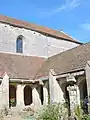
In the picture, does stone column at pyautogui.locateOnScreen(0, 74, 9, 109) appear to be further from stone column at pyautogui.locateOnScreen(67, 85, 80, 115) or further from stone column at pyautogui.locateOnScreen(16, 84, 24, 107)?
stone column at pyautogui.locateOnScreen(67, 85, 80, 115)

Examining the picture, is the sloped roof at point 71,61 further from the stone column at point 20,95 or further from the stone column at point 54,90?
the stone column at point 20,95

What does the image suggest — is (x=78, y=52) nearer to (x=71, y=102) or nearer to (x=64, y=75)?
(x=64, y=75)

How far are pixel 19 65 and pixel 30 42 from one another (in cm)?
929

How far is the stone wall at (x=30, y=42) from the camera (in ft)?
104

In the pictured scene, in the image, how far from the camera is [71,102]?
1905cm

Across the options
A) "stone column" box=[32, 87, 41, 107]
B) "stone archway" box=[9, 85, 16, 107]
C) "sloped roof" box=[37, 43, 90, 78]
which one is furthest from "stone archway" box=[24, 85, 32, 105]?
"sloped roof" box=[37, 43, 90, 78]

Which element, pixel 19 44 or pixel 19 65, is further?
pixel 19 44

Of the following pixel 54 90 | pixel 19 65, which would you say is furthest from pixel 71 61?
pixel 19 65

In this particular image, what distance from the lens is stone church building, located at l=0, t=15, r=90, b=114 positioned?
63.4 ft

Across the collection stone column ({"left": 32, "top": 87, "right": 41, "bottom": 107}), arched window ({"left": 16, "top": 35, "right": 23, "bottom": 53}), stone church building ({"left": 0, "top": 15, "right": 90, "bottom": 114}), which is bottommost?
stone column ({"left": 32, "top": 87, "right": 41, "bottom": 107})

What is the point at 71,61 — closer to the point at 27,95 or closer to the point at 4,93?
the point at 4,93

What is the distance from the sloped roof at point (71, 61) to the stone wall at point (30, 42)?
832cm

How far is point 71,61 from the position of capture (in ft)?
71.1

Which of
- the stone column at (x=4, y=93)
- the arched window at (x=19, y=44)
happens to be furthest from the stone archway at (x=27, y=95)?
the arched window at (x=19, y=44)
